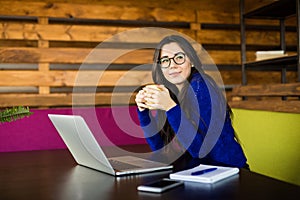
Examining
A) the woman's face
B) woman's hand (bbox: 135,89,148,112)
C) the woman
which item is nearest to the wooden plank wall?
the woman

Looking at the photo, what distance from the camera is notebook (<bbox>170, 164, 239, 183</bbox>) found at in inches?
39.8

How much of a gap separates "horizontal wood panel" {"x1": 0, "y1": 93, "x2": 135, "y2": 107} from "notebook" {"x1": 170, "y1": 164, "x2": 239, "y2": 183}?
6.87 ft

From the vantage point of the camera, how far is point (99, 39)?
321cm

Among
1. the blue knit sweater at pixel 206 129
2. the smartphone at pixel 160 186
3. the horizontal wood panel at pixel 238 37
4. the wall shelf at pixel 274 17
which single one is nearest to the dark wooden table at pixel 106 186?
the smartphone at pixel 160 186

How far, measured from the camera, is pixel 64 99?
3.11 metres

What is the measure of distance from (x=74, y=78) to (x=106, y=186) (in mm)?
2190

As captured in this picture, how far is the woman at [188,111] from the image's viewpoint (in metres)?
1.50

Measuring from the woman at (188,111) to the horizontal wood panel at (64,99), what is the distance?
51.2 inches

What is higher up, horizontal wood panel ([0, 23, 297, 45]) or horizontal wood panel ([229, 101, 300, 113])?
horizontal wood panel ([0, 23, 297, 45])

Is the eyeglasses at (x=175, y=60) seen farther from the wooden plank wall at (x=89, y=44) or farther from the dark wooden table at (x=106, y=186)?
the wooden plank wall at (x=89, y=44)

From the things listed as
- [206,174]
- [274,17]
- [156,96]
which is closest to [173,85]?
[156,96]

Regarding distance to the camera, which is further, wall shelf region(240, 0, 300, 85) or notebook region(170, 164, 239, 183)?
wall shelf region(240, 0, 300, 85)

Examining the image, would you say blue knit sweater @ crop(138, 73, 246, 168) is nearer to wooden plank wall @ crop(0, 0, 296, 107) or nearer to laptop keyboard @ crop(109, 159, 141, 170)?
laptop keyboard @ crop(109, 159, 141, 170)

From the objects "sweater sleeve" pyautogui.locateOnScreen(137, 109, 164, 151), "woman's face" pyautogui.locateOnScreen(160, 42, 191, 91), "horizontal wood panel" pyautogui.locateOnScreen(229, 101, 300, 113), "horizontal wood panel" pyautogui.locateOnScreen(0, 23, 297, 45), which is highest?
"horizontal wood panel" pyautogui.locateOnScreen(0, 23, 297, 45)
